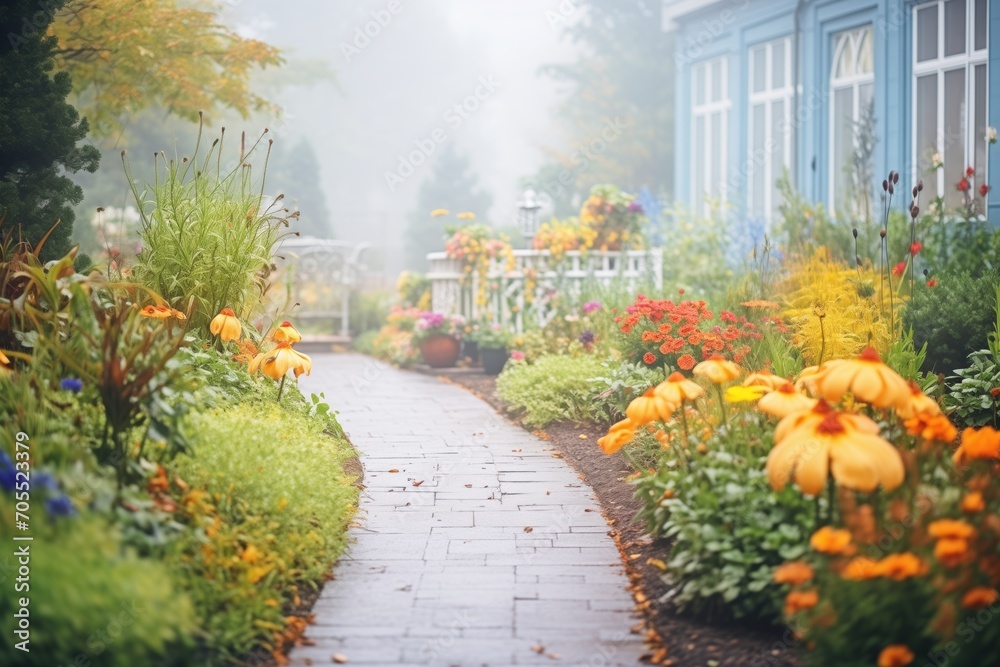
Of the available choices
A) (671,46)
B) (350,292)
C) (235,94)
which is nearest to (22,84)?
(235,94)

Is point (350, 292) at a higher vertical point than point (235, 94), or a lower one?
lower

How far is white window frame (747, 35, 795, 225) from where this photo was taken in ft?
38.5

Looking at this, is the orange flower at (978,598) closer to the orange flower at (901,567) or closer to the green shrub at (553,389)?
the orange flower at (901,567)

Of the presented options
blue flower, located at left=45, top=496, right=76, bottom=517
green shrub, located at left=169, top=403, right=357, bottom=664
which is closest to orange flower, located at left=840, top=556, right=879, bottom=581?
green shrub, located at left=169, top=403, right=357, bottom=664

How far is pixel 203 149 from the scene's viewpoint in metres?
19.8

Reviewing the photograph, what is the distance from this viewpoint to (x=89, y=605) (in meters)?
2.38

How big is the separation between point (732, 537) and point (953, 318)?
3567 mm

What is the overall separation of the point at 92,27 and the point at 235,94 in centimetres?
159

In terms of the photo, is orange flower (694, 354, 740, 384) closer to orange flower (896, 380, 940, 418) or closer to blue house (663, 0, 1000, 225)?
orange flower (896, 380, 940, 418)

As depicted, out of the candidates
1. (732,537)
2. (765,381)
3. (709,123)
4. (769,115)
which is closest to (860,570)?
(732,537)

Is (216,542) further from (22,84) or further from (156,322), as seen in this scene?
(22,84)

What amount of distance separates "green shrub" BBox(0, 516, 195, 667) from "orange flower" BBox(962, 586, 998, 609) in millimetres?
1959

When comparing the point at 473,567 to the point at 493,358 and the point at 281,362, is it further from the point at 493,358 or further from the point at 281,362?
the point at 493,358

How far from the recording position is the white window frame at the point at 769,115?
1173cm
